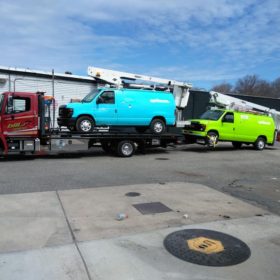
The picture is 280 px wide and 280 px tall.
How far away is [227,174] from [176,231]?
247 inches

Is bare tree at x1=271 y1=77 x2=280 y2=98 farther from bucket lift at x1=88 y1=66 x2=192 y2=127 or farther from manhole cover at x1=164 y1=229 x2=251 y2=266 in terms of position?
manhole cover at x1=164 y1=229 x2=251 y2=266

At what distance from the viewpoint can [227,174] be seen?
451 inches

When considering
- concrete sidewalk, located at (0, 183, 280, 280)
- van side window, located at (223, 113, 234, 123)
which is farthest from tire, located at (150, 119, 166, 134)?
concrete sidewalk, located at (0, 183, 280, 280)

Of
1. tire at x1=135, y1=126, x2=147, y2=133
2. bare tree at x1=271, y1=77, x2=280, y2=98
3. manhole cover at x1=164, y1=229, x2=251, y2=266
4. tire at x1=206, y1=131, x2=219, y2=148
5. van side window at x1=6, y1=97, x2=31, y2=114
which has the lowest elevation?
manhole cover at x1=164, y1=229, x2=251, y2=266

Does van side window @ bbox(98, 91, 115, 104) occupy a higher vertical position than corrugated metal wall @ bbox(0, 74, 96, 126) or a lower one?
lower

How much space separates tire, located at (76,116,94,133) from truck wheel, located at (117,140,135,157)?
4.80 feet

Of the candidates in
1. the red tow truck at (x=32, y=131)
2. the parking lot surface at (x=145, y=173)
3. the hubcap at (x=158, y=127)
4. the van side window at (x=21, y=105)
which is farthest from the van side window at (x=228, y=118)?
the van side window at (x=21, y=105)

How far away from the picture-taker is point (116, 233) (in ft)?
17.9

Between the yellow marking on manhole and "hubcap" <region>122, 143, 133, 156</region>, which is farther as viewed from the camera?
"hubcap" <region>122, 143, 133, 156</region>

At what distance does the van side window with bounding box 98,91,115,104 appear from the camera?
14258mm

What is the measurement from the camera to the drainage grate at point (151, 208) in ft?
21.9

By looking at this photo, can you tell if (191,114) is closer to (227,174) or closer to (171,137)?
(171,137)

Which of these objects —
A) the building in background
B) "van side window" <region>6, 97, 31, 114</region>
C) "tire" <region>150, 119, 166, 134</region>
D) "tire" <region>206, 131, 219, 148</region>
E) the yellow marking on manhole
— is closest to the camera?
the yellow marking on manhole

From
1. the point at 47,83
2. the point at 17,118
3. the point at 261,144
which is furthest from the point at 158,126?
the point at 47,83
